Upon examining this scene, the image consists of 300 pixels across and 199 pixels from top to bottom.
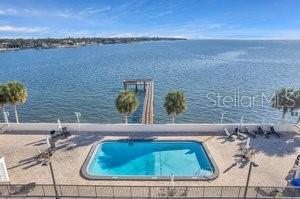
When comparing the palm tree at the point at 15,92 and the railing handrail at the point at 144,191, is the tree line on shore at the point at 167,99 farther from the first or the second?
the railing handrail at the point at 144,191

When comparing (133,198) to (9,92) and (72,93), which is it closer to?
(9,92)

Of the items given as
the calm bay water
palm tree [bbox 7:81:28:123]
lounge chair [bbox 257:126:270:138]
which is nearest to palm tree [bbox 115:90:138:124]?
palm tree [bbox 7:81:28:123]

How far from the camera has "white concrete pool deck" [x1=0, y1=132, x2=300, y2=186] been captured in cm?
1858

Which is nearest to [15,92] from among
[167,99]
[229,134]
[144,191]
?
[167,99]

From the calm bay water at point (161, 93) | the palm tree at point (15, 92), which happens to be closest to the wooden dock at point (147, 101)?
the calm bay water at point (161, 93)

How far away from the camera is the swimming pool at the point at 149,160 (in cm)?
2062

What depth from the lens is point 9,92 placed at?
90.1 ft

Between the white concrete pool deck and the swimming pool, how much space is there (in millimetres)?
603

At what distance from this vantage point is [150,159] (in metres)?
23.5

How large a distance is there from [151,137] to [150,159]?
81.2 inches

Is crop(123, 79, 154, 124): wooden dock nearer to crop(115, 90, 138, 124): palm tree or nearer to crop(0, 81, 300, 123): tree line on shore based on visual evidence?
crop(115, 90, 138, 124): palm tree

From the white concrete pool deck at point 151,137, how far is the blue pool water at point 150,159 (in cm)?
70

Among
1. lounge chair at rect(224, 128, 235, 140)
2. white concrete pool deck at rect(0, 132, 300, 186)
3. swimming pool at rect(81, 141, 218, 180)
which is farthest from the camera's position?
lounge chair at rect(224, 128, 235, 140)

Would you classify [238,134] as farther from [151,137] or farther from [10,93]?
[10,93]
